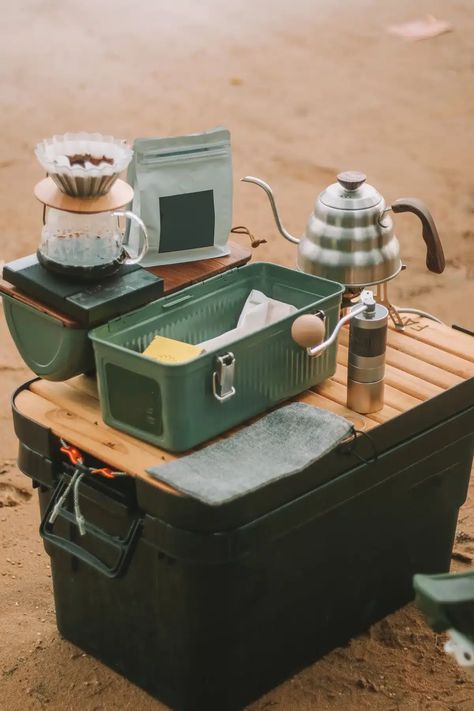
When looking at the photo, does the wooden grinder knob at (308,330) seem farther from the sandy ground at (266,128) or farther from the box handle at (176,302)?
the sandy ground at (266,128)

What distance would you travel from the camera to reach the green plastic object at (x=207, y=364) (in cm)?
270

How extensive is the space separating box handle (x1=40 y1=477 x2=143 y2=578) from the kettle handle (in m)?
1.14

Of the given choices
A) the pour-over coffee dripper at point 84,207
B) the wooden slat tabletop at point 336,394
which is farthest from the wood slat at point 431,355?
the pour-over coffee dripper at point 84,207

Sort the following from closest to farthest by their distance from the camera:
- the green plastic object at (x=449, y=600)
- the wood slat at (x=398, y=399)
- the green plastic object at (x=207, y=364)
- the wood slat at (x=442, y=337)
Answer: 1. the green plastic object at (x=449, y=600)
2. the green plastic object at (x=207, y=364)
3. the wood slat at (x=398, y=399)
4. the wood slat at (x=442, y=337)

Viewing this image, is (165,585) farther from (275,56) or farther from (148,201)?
(275,56)

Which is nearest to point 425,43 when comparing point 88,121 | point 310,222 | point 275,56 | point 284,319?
point 275,56

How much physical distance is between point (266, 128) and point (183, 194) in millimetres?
3120

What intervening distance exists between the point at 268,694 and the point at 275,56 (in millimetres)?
4765

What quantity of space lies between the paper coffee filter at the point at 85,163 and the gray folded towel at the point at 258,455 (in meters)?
0.64

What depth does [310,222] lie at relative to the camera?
326cm

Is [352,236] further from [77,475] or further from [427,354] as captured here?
[77,475]

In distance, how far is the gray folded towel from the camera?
258cm

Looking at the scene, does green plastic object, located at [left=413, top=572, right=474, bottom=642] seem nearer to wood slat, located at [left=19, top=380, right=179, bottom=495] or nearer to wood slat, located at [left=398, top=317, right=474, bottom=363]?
wood slat, located at [left=19, top=380, right=179, bottom=495]

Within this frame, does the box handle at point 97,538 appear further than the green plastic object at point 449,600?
Yes
